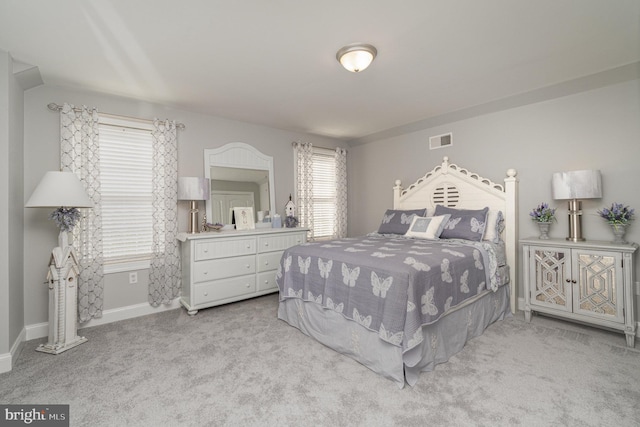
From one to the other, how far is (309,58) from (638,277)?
11.8 ft

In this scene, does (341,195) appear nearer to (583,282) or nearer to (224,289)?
(224,289)

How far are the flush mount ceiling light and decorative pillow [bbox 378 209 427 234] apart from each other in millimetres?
2121

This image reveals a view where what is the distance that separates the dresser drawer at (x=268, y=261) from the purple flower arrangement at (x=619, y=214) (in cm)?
352

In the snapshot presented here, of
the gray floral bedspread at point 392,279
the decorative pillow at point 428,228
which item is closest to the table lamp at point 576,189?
the gray floral bedspread at point 392,279

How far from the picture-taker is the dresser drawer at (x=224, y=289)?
3324 millimetres

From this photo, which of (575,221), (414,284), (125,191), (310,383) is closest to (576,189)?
(575,221)

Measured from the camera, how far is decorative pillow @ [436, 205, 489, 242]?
10.4ft

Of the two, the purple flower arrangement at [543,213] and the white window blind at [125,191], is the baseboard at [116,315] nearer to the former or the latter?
the white window blind at [125,191]

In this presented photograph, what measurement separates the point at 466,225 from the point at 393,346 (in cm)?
188

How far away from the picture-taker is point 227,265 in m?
3.50

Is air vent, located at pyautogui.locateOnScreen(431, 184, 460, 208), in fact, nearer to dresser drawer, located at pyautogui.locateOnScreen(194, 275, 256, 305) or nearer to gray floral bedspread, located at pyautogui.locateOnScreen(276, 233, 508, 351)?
gray floral bedspread, located at pyautogui.locateOnScreen(276, 233, 508, 351)

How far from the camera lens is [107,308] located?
123 inches

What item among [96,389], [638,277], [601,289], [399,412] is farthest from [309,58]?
[638,277]

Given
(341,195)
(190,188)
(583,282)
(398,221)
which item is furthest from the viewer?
(341,195)
